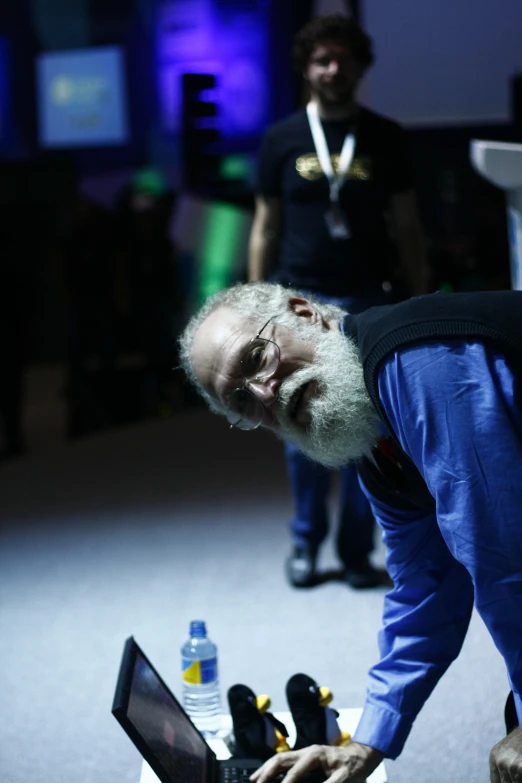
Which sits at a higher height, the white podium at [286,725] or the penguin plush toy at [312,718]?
the penguin plush toy at [312,718]

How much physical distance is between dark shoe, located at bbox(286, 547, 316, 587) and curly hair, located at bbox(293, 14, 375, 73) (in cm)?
149

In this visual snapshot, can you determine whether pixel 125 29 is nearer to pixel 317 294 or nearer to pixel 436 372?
pixel 317 294

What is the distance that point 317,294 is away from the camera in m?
2.87

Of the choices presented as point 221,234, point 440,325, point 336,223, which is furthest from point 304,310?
point 221,234

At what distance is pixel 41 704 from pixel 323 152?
5.47 ft

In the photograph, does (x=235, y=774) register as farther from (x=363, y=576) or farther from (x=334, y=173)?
(x=334, y=173)

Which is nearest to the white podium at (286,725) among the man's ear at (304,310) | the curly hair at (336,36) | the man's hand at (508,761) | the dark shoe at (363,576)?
the man's hand at (508,761)

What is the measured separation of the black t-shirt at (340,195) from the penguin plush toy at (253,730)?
55.0 inches

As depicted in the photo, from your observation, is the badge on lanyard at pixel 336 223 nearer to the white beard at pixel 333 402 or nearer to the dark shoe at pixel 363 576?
the dark shoe at pixel 363 576

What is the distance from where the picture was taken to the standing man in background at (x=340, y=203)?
9.34 ft

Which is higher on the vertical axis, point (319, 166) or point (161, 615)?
point (319, 166)

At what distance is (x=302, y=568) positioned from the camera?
10.0 ft

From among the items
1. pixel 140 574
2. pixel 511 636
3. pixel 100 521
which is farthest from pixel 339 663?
pixel 100 521

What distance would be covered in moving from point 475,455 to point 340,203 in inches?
70.2
